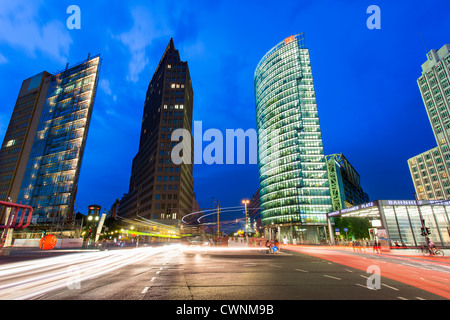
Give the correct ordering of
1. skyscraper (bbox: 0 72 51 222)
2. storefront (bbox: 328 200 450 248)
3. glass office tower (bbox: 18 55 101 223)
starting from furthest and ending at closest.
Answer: skyscraper (bbox: 0 72 51 222)
glass office tower (bbox: 18 55 101 223)
storefront (bbox: 328 200 450 248)

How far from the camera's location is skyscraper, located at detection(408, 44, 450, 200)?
289 ft

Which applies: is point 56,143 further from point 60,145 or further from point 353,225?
point 353,225

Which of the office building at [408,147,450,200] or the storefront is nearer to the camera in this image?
the storefront

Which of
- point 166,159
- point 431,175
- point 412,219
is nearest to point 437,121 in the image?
point 431,175

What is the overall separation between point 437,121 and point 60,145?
155321 millimetres

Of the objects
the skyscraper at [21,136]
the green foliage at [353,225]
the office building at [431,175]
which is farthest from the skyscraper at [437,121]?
the skyscraper at [21,136]

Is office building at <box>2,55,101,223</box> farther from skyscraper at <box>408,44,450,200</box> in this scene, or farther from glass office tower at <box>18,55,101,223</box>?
skyscraper at <box>408,44,450,200</box>

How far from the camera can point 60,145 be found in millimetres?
87938

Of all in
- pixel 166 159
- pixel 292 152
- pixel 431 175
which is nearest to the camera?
pixel 166 159

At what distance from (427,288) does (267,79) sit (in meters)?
114

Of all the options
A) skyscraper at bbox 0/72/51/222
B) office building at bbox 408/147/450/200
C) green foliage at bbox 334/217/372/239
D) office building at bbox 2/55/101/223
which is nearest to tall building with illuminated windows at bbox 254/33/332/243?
green foliage at bbox 334/217/372/239
